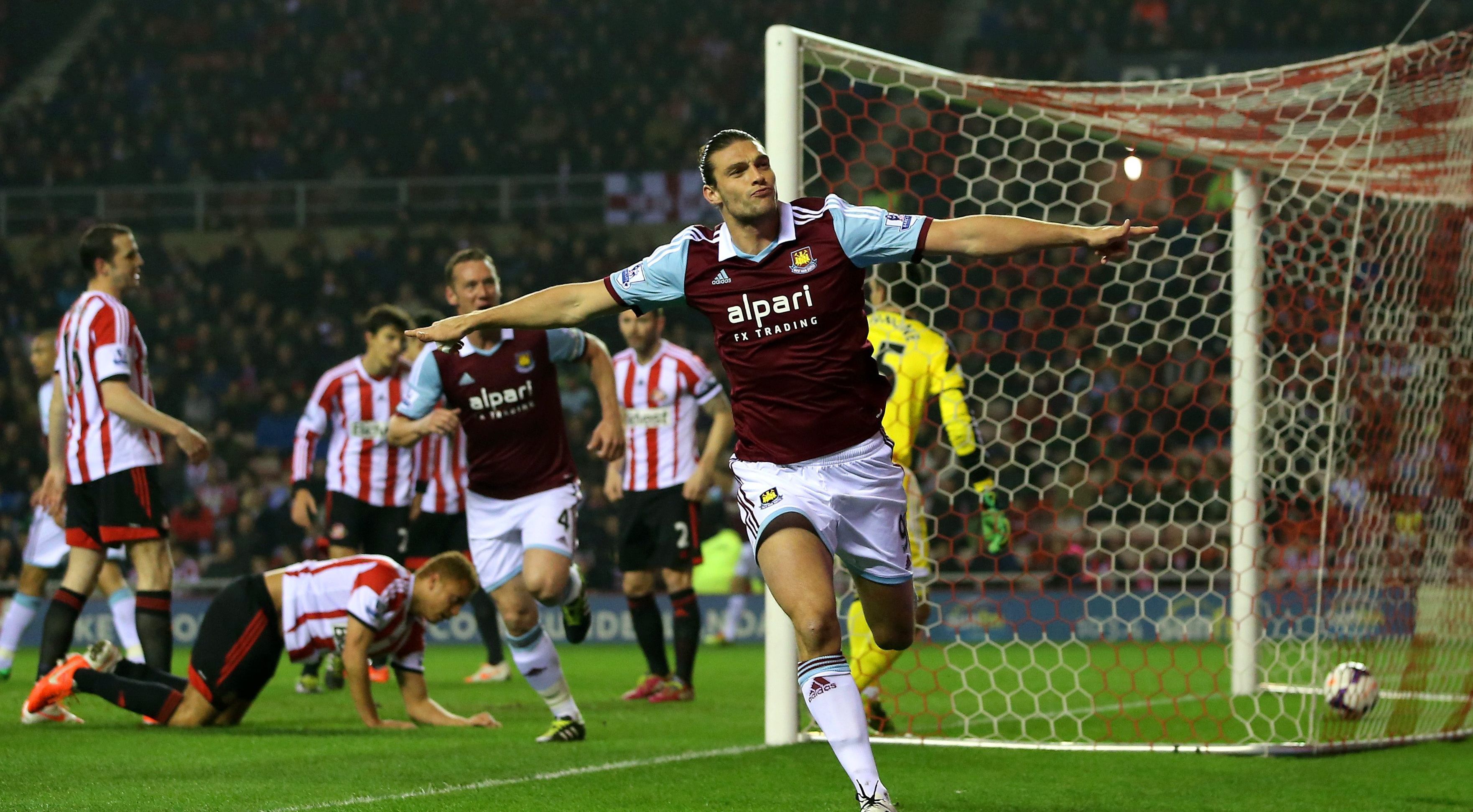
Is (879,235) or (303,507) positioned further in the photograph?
(303,507)

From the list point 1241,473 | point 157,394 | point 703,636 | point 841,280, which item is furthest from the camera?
point 157,394

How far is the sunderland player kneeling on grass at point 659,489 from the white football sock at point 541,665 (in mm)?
2047

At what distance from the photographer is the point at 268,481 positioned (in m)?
18.5

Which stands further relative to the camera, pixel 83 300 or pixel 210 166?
pixel 210 166

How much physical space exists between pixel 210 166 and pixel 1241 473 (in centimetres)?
1918

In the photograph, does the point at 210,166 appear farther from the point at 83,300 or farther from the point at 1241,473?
the point at 1241,473

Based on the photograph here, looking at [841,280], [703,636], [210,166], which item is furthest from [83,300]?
[210,166]

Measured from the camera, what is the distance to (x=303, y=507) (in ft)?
31.0

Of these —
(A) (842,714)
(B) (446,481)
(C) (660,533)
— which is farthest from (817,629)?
(B) (446,481)

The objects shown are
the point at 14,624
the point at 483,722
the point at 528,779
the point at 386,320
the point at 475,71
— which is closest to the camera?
the point at 528,779

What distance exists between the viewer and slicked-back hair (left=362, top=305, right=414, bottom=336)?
9422 millimetres

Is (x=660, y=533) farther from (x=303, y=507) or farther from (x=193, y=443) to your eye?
(x=193, y=443)

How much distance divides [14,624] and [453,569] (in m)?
3.75

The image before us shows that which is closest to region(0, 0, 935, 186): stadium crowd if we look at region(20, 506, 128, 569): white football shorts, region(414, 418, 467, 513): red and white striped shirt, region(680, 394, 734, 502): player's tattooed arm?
region(414, 418, 467, 513): red and white striped shirt
